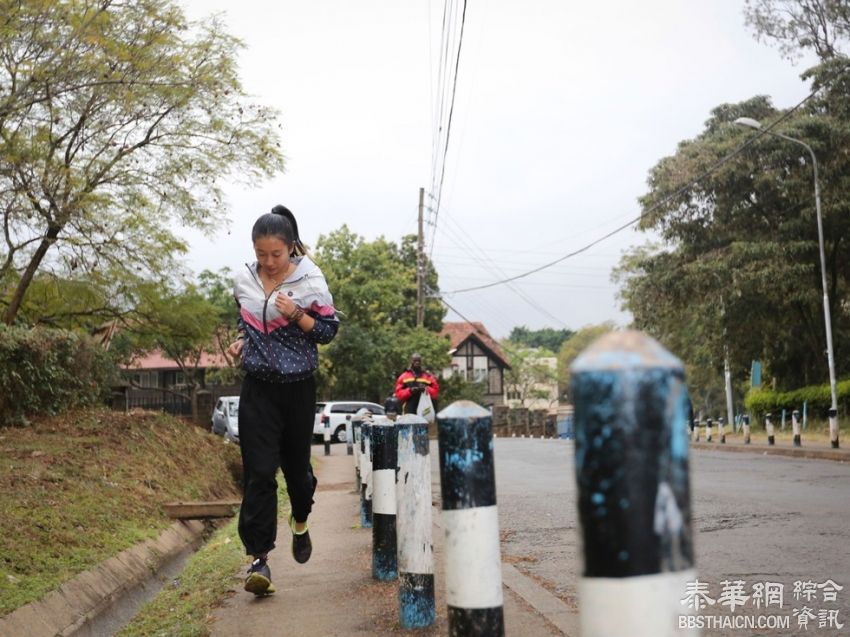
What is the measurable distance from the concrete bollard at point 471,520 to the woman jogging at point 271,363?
2.16 m

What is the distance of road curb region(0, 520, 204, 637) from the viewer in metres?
5.10

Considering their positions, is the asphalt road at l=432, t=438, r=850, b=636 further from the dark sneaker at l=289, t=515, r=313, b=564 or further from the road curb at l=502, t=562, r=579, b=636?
the dark sneaker at l=289, t=515, r=313, b=564

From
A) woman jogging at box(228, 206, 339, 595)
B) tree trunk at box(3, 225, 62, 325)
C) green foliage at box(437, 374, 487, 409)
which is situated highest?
tree trunk at box(3, 225, 62, 325)

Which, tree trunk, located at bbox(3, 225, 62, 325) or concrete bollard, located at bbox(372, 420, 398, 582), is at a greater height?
tree trunk, located at bbox(3, 225, 62, 325)

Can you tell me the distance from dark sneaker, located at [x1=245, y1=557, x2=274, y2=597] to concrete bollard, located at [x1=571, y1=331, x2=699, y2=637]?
3810mm

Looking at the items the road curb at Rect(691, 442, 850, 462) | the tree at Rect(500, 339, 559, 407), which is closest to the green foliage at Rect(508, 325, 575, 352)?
the tree at Rect(500, 339, 559, 407)

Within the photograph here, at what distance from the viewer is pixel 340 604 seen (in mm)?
5031

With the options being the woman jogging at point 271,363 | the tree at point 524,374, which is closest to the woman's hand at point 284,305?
the woman jogging at point 271,363

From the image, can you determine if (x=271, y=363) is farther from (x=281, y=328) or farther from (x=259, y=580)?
(x=259, y=580)

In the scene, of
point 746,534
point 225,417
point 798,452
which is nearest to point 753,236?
point 798,452

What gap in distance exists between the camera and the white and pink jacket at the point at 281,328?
502 cm

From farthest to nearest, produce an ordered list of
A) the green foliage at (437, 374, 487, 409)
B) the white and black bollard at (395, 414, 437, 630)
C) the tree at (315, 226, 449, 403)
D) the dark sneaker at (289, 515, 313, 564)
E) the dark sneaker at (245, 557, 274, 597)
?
the green foliage at (437, 374, 487, 409) < the tree at (315, 226, 449, 403) < the dark sneaker at (289, 515, 313, 564) < the dark sneaker at (245, 557, 274, 597) < the white and black bollard at (395, 414, 437, 630)

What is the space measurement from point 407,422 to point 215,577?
2212 mm

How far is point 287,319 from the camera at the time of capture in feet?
16.6
